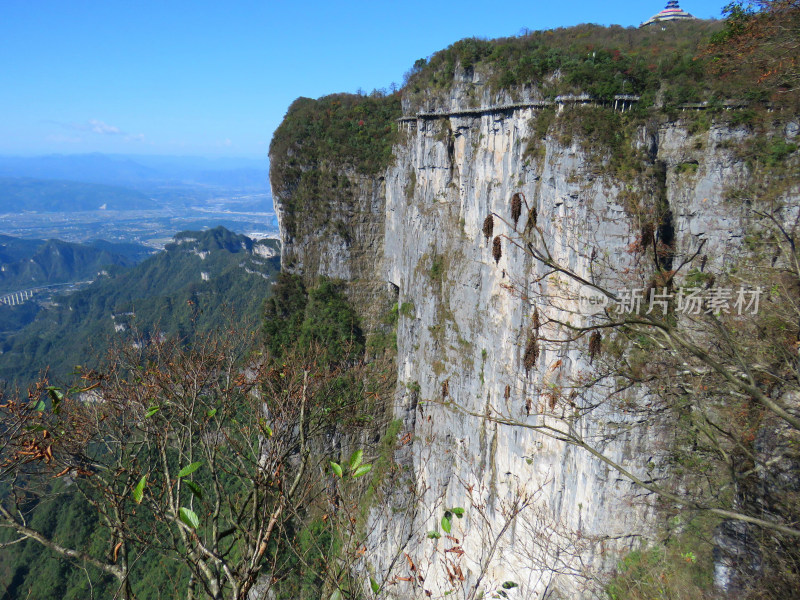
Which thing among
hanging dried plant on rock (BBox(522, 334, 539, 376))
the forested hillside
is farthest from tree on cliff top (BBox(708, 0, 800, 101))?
the forested hillside

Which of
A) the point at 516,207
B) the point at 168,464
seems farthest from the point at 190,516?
the point at 516,207

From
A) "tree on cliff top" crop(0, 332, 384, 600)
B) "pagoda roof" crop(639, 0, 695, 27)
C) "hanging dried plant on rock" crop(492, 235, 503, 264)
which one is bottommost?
"tree on cliff top" crop(0, 332, 384, 600)

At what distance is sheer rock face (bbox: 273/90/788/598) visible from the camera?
38.4 ft

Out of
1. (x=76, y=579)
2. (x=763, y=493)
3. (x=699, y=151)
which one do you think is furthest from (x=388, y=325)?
(x=76, y=579)

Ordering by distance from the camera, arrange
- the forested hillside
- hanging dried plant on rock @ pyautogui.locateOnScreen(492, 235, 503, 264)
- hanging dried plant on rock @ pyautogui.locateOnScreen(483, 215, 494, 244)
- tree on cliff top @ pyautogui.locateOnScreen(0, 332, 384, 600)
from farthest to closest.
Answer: the forested hillside
hanging dried plant on rock @ pyautogui.locateOnScreen(483, 215, 494, 244)
hanging dried plant on rock @ pyautogui.locateOnScreen(492, 235, 503, 264)
tree on cliff top @ pyautogui.locateOnScreen(0, 332, 384, 600)

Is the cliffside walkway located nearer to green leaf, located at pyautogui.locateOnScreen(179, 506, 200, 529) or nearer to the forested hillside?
green leaf, located at pyautogui.locateOnScreen(179, 506, 200, 529)

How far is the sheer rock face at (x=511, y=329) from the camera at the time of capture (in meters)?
11.7

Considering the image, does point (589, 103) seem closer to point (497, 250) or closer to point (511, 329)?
point (497, 250)

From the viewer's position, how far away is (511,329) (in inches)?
584

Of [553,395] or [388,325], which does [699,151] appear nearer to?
[553,395]

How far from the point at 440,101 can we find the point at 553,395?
11527 mm

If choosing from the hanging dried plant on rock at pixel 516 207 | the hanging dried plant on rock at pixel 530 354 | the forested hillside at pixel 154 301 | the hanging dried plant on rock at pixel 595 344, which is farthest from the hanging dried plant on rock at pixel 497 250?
the forested hillside at pixel 154 301

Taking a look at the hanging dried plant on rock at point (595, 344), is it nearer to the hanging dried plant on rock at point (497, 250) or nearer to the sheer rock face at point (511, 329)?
the sheer rock face at point (511, 329)

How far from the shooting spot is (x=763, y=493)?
337 inches
